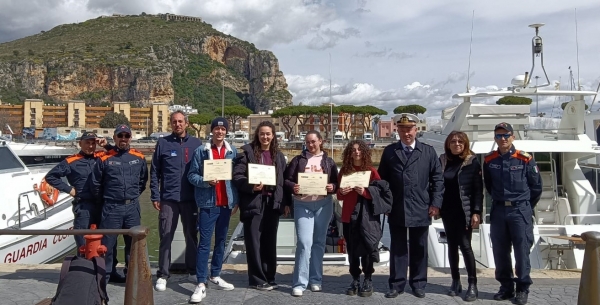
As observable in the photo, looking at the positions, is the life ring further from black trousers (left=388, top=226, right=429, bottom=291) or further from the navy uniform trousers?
the navy uniform trousers

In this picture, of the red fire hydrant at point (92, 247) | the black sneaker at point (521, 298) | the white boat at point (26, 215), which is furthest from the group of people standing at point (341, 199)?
the white boat at point (26, 215)

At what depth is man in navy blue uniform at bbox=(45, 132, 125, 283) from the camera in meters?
5.62

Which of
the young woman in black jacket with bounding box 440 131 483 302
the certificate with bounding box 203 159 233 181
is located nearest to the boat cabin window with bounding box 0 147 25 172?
the certificate with bounding box 203 159 233 181

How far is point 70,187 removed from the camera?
19.4 feet

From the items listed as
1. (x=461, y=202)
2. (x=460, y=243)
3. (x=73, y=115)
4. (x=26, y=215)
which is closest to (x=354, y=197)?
(x=461, y=202)

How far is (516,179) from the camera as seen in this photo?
16.3ft

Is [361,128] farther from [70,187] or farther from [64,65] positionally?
[64,65]

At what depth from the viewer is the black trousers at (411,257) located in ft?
17.2

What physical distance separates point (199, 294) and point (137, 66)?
156078 mm

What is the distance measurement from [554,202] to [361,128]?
275ft

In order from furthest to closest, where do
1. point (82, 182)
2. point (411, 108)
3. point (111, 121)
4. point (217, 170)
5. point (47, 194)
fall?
point (111, 121)
point (411, 108)
point (47, 194)
point (82, 182)
point (217, 170)

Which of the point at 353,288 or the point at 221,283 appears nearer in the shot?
the point at 353,288

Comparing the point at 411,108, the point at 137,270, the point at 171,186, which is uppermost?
the point at 411,108

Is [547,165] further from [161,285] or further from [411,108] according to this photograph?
[411,108]
